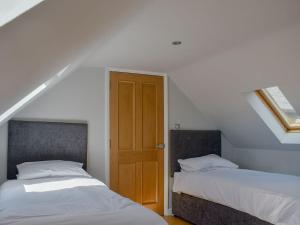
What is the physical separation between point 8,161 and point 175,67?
2408mm

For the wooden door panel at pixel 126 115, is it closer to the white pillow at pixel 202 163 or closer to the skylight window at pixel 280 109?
the white pillow at pixel 202 163

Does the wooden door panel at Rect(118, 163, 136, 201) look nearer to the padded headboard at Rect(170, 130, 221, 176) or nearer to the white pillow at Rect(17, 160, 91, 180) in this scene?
the padded headboard at Rect(170, 130, 221, 176)

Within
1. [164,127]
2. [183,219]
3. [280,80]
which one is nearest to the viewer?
[280,80]

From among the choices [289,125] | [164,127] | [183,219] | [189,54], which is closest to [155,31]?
[189,54]

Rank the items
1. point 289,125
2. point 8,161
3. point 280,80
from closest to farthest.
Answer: point 280,80 → point 8,161 → point 289,125

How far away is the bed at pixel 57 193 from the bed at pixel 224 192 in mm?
1428

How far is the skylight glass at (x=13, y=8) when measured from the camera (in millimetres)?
473

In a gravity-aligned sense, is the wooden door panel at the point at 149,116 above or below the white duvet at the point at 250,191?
above

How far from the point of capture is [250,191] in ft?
10.2

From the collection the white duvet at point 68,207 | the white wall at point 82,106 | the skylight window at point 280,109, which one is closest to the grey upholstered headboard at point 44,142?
the white wall at point 82,106

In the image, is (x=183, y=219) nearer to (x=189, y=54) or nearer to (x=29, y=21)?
(x=189, y=54)

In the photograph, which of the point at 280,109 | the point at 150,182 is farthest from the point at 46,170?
the point at 280,109

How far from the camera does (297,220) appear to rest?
261cm

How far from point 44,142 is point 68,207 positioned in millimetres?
1815
